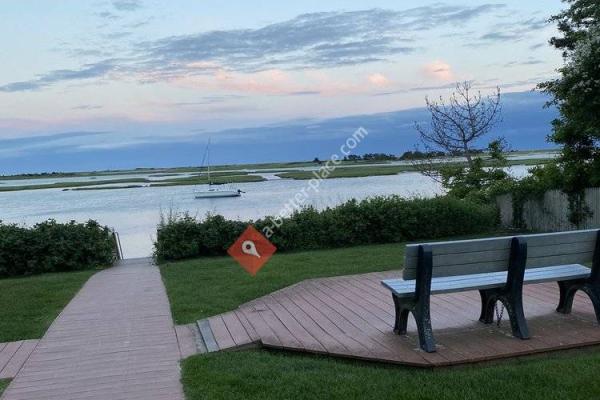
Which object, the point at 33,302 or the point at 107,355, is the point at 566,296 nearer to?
the point at 107,355

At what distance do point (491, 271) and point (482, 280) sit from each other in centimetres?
21

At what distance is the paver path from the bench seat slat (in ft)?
6.90

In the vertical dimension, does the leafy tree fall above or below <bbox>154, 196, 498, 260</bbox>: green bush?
above

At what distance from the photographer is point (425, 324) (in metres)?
5.30

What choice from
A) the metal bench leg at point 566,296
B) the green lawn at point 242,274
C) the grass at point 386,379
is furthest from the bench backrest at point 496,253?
the green lawn at point 242,274

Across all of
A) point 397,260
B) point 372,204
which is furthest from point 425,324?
point 372,204

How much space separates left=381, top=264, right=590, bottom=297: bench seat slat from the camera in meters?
5.50

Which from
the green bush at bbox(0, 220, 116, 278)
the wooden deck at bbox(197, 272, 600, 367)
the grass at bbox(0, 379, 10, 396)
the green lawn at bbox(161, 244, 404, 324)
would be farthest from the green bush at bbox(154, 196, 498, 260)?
the grass at bbox(0, 379, 10, 396)

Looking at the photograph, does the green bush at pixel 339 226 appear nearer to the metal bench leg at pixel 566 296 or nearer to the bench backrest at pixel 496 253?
the metal bench leg at pixel 566 296

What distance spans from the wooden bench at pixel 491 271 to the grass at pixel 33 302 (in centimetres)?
420

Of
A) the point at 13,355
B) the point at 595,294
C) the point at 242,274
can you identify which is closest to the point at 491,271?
the point at 595,294

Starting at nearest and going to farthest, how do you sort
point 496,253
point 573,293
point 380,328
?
1. point 496,253
2. point 380,328
3. point 573,293

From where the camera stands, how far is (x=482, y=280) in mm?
5730

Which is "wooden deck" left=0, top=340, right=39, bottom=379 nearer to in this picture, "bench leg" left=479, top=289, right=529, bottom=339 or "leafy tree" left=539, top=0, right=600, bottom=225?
"bench leg" left=479, top=289, right=529, bottom=339
